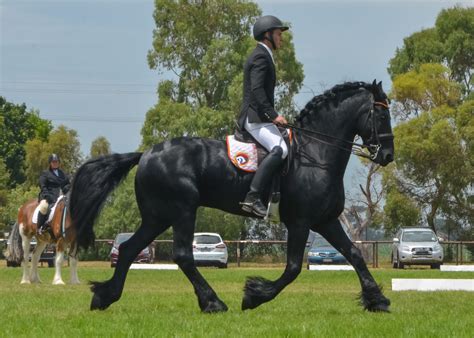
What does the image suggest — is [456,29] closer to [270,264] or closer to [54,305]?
[270,264]

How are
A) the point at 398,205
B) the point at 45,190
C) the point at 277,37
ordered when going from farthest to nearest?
the point at 398,205 → the point at 45,190 → the point at 277,37

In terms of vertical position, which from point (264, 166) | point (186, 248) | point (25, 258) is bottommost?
point (186, 248)

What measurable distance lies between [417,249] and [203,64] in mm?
27089

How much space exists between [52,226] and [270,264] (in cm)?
3131

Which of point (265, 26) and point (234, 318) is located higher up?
point (265, 26)

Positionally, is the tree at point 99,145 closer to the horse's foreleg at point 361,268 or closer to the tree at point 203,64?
the tree at point 203,64

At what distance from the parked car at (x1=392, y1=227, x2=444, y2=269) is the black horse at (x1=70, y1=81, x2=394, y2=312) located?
3355 cm

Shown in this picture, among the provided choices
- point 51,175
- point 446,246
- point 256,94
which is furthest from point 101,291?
point 446,246

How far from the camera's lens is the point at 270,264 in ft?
181

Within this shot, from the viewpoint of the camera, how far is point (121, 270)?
13633 millimetres


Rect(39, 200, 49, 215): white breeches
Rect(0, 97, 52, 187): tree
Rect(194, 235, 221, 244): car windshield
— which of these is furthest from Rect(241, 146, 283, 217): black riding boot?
Rect(0, 97, 52, 187): tree

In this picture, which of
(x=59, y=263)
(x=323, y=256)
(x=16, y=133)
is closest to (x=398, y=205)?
(x=323, y=256)

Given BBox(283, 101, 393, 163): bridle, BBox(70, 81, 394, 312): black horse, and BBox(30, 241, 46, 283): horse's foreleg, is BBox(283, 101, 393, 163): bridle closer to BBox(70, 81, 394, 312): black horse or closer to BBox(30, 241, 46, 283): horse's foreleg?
BBox(70, 81, 394, 312): black horse

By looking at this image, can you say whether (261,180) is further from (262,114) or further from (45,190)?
(45,190)
